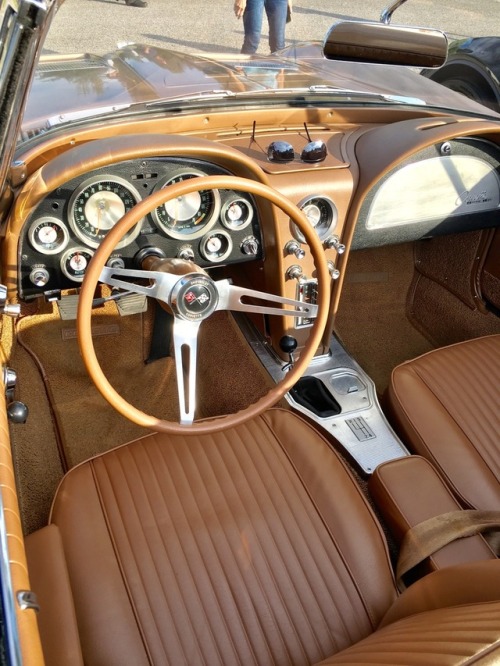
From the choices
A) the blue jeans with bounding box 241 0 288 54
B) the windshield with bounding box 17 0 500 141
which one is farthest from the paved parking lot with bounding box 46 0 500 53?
the windshield with bounding box 17 0 500 141

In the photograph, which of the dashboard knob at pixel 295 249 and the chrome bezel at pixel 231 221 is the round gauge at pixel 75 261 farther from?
the dashboard knob at pixel 295 249

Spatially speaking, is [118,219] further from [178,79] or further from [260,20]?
[260,20]

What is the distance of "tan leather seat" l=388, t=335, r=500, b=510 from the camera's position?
1766 mm

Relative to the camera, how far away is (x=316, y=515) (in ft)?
5.22

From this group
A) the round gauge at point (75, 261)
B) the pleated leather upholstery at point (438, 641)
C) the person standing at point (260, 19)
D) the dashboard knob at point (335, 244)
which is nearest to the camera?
the pleated leather upholstery at point (438, 641)

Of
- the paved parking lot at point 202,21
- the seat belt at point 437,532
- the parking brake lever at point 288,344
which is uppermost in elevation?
the paved parking lot at point 202,21

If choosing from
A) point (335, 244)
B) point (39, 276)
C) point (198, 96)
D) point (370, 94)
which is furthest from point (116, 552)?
point (370, 94)

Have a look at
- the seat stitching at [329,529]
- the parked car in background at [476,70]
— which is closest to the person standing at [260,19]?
the parked car in background at [476,70]

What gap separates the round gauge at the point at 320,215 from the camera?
6.29ft

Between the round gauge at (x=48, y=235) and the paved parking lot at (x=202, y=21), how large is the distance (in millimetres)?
2509

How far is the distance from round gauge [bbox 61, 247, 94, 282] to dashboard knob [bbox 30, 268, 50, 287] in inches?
2.0

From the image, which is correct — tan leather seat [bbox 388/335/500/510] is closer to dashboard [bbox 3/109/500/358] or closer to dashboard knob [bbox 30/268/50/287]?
dashboard [bbox 3/109/500/358]

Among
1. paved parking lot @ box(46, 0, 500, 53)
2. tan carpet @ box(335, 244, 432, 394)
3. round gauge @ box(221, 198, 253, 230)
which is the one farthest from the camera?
paved parking lot @ box(46, 0, 500, 53)

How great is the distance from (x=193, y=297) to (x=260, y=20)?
357cm
